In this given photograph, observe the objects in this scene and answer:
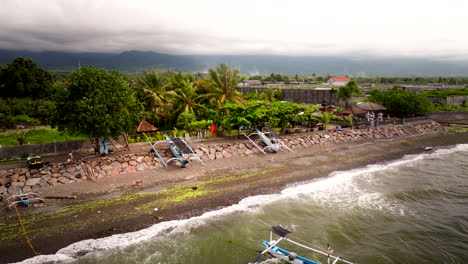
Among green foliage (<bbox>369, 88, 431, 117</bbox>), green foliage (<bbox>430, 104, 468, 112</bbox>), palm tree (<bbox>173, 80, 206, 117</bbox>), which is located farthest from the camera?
green foliage (<bbox>430, 104, 468, 112</bbox>)

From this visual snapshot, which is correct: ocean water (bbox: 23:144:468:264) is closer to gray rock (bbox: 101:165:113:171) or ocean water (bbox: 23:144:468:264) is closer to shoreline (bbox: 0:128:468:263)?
shoreline (bbox: 0:128:468:263)

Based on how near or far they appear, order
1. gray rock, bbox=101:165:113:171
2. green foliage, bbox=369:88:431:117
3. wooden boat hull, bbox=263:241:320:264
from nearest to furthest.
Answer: wooden boat hull, bbox=263:241:320:264 < gray rock, bbox=101:165:113:171 < green foliage, bbox=369:88:431:117

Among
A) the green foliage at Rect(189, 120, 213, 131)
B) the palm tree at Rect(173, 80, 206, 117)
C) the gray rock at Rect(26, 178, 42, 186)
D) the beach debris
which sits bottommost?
the beach debris

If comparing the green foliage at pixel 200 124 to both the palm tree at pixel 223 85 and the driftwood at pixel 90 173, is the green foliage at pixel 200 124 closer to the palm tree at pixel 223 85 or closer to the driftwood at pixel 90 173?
the palm tree at pixel 223 85

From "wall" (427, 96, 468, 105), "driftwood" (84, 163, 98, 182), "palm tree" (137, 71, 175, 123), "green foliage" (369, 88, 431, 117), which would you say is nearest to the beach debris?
"driftwood" (84, 163, 98, 182)

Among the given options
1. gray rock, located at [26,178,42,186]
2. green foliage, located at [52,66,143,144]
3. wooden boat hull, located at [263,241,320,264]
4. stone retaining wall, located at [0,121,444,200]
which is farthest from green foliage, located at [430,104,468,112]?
gray rock, located at [26,178,42,186]

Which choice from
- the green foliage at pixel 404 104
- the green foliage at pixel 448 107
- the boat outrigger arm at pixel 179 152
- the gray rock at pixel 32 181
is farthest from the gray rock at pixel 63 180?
the green foliage at pixel 448 107

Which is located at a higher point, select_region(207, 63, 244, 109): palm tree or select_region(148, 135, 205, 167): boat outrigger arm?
select_region(207, 63, 244, 109): palm tree

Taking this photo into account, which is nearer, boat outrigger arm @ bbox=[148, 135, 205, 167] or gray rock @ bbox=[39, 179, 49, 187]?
gray rock @ bbox=[39, 179, 49, 187]
